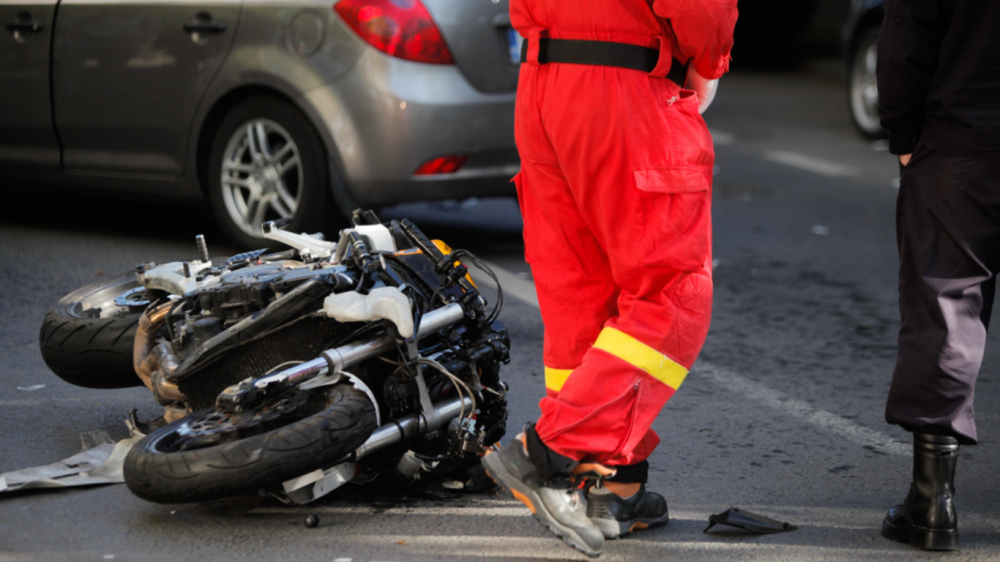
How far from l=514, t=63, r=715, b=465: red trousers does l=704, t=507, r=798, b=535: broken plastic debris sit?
43cm

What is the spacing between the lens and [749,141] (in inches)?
425

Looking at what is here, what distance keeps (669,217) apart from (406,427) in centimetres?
91

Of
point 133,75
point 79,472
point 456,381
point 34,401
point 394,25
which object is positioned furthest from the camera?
point 133,75

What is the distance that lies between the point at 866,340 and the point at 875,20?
6325mm

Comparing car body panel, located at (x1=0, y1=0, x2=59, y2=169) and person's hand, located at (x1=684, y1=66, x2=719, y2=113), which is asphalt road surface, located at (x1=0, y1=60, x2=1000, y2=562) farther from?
person's hand, located at (x1=684, y1=66, x2=719, y2=113)

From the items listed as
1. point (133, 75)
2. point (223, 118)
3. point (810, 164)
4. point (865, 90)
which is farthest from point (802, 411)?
point (865, 90)

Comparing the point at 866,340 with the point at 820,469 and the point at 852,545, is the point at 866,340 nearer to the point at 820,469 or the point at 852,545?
the point at 820,469

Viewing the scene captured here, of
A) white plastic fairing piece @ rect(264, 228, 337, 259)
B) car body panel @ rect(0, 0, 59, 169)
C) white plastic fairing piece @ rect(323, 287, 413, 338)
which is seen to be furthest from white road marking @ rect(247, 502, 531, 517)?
car body panel @ rect(0, 0, 59, 169)

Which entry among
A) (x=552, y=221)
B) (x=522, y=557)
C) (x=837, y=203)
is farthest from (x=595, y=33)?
(x=837, y=203)

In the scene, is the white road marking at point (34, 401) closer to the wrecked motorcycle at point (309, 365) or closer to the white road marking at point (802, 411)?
the wrecked motorcycle at point (309, 365)

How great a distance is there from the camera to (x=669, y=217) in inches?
105

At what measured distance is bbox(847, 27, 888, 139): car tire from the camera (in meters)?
10.5

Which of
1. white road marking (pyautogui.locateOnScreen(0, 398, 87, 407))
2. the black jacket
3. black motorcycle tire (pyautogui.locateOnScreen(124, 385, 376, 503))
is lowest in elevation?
white road marking (pyautogui.locateOnScreen(0, 398, 87, 407))

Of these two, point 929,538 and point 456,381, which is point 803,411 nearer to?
point 929,538
